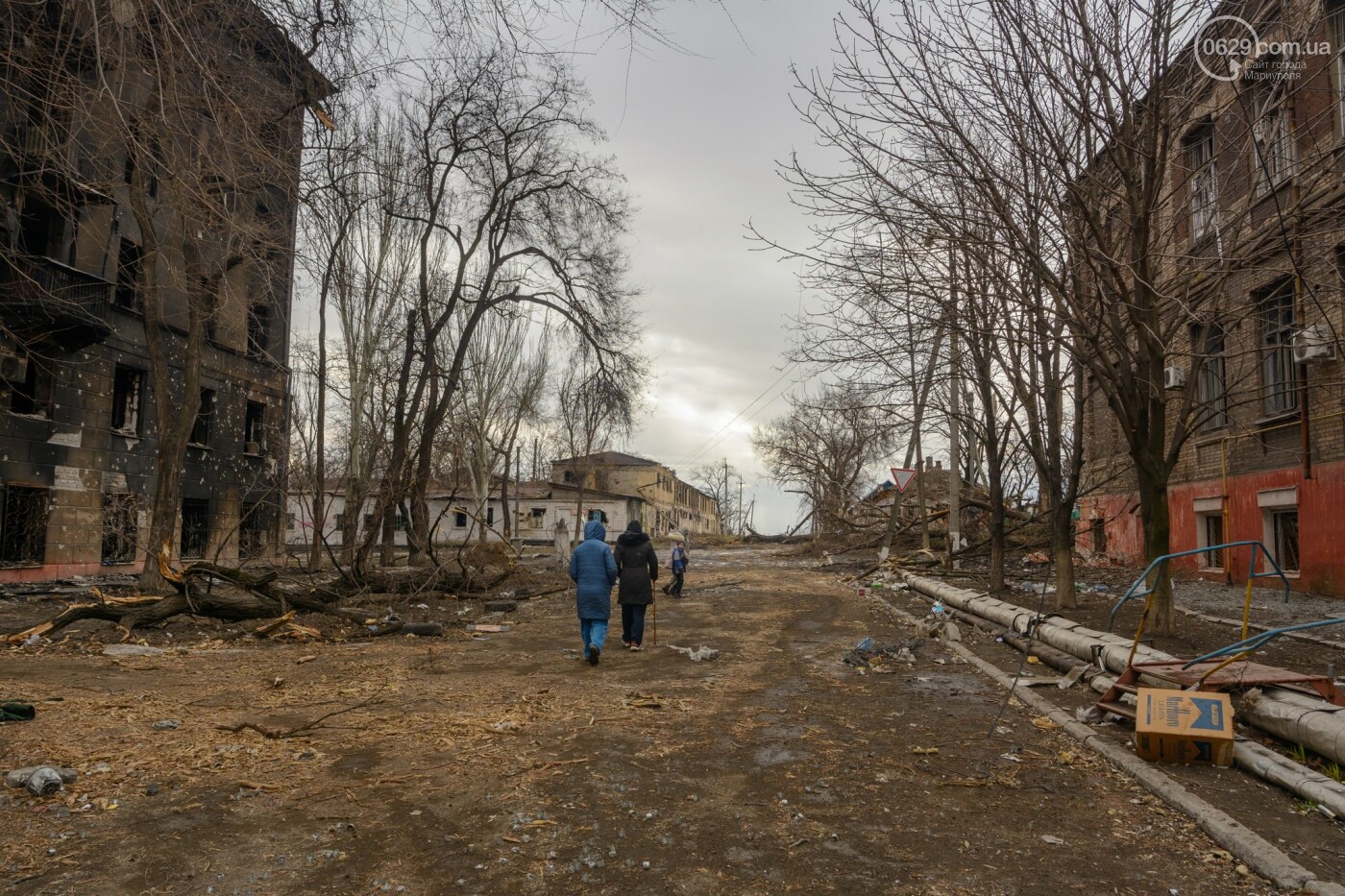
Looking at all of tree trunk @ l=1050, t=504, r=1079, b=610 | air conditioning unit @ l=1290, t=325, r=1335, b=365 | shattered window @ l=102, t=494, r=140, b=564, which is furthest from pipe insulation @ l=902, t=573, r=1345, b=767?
shattered window @ l=102, t=494, r=140, b=564

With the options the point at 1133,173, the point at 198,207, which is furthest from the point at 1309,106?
the point at 198,207

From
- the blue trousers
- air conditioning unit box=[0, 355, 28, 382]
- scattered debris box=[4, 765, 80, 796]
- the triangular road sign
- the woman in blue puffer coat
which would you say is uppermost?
air conditioning unit box=[0, 355, 28, 382]

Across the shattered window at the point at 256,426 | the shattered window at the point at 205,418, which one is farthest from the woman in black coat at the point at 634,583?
the shattered window at the point at 256,426

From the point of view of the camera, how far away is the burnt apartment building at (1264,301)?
24.2 ft

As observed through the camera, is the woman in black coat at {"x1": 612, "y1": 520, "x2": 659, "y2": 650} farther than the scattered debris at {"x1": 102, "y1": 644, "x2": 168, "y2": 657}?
Yes

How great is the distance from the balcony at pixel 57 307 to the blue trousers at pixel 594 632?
44.3ft

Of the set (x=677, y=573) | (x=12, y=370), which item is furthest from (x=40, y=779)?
(x=12, y=370)

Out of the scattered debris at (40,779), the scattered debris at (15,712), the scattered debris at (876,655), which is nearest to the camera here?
the scattered debris at (40,779)

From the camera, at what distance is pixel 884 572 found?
2223cm

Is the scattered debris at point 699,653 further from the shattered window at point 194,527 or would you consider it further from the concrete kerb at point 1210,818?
the shattered window at point 194,527

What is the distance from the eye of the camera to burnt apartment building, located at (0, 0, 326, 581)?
4.36m

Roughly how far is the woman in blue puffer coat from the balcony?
13063 millimetres

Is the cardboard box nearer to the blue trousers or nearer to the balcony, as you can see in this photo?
the blue trousers

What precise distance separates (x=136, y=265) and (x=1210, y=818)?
1972 cm
